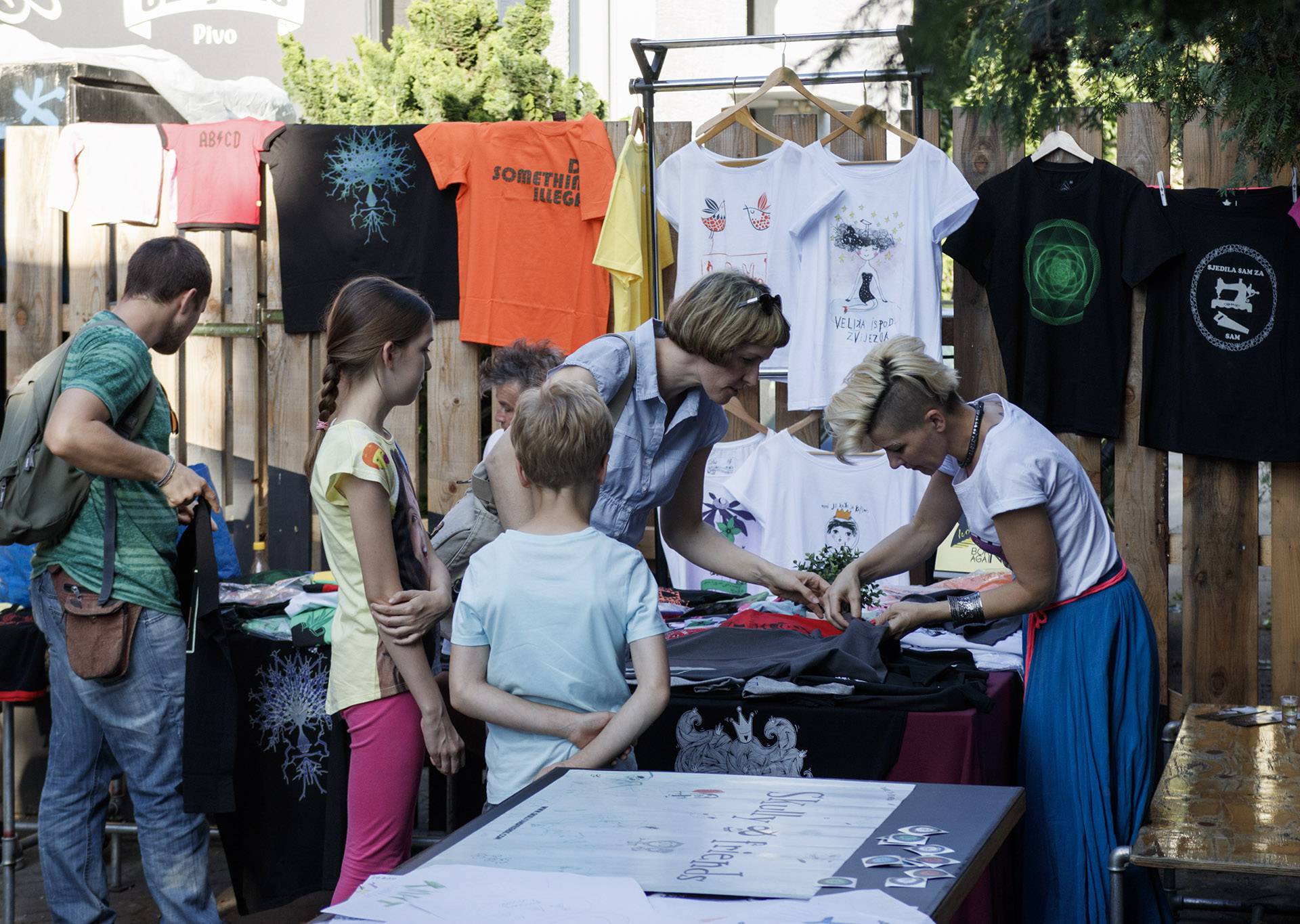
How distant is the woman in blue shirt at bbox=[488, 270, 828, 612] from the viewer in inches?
119

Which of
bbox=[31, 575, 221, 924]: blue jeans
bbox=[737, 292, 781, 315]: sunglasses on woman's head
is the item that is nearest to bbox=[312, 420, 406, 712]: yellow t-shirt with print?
bbox=[31, 575, 221, 924]: blue jeans

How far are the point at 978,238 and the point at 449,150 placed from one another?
7.21 feet

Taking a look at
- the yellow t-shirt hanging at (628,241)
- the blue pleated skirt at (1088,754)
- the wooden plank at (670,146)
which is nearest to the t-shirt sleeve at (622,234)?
the yellow t-shirt hanging at (628,241)

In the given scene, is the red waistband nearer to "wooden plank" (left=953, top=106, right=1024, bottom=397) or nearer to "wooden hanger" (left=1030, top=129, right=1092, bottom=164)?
"wooden plank" (left=953, top=106, right=1024, bottom=397)

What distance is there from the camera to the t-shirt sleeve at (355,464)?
267 centimetres

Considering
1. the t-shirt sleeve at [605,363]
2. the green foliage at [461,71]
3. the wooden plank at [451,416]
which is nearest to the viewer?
the t-shirt sleeve at [605,363]

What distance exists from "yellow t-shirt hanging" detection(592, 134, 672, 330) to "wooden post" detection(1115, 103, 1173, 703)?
190 centimetres

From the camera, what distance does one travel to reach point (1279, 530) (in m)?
5.05

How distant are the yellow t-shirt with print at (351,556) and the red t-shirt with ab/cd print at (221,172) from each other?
3245 millimetres

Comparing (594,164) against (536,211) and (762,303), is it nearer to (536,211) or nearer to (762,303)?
(536,211)

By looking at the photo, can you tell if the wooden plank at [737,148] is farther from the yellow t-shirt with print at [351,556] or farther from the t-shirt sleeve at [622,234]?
the yellow t-shirt with print at [351,556]

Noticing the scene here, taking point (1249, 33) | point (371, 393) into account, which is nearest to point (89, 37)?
point (371, 393)

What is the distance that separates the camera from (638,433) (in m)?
3.18

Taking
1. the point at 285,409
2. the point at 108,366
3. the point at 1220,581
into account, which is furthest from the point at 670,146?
the point at 108,366
